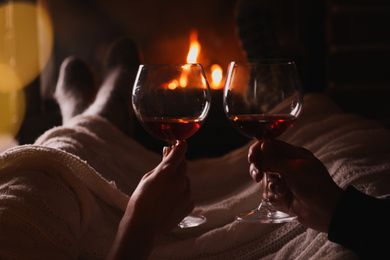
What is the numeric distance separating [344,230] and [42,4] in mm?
2753

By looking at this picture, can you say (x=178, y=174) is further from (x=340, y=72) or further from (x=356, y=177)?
(x=340, y=72)

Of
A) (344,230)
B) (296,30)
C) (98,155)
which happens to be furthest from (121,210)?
(296,30)

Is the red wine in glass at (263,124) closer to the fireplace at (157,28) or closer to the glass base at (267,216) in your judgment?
the glass base at (267,216)

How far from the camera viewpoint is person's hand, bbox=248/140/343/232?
2.48 feet

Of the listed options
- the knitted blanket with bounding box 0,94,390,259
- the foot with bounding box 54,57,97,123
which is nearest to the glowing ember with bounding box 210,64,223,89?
the foot with bounding box 54,57,97,123

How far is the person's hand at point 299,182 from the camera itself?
0.76m

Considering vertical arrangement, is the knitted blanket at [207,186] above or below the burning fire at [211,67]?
above

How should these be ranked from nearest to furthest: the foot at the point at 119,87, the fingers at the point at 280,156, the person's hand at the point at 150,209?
1. the person's hand at the point at 150,209
2. the fingers at the point at 280,156
3. the foot at the point at 119,87

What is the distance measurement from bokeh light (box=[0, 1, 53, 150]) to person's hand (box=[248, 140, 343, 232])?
1880 millimetres

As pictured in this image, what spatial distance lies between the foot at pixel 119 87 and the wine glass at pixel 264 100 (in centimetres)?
73

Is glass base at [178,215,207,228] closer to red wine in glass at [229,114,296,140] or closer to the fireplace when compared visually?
red wine in glass at [229,114,296,140]

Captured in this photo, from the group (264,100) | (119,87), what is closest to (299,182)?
(264,100)

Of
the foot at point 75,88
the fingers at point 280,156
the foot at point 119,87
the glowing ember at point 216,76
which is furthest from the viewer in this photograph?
the glowing ember at point 216,76

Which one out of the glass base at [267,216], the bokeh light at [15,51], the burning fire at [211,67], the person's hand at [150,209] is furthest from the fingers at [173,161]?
the bokeh light at [15,51]
